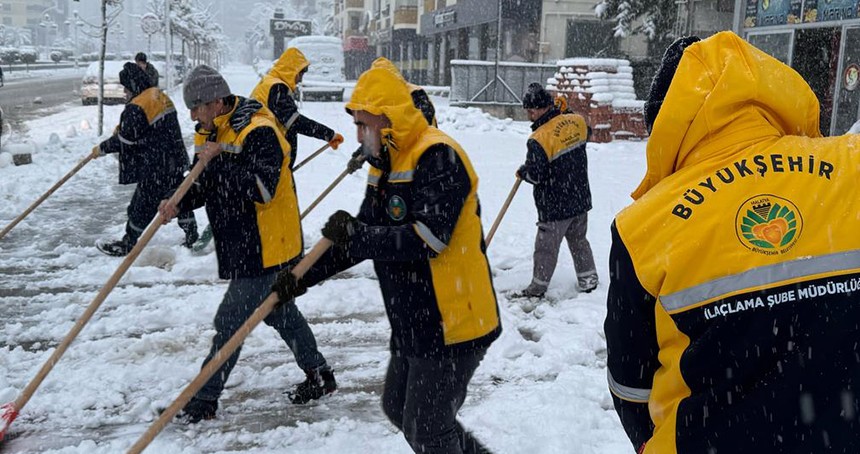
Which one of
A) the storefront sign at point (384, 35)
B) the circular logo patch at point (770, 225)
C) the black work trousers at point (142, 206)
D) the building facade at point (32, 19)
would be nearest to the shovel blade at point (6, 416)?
the black work trousers at point (142, 206)

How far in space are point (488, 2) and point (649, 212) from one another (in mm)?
27301

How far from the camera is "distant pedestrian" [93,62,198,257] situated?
6648 millimetres

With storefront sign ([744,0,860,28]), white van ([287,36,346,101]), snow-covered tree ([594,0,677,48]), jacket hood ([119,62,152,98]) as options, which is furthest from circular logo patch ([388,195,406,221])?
white van ([287,36,346,101])

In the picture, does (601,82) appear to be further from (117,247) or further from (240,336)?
(240,336)

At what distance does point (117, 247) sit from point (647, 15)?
61.9ft

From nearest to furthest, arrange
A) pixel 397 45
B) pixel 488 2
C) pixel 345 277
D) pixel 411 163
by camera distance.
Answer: pixel 411 163, pixel 345 277, pixel 488 2, pixel 397 45

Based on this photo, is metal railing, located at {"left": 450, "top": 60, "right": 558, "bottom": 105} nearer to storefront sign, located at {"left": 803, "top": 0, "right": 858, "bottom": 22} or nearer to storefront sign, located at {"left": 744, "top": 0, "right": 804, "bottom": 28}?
storefront sign, located at {"left": 744, "top": 0, "right": 804, "bottom": 28}

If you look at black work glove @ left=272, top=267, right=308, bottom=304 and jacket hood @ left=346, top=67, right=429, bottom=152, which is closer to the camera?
jacket hood @ left=346, top=67, right=429, bottom=152

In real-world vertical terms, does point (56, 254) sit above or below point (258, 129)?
below

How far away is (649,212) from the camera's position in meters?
1.51

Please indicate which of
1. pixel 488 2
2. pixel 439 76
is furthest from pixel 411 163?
pixel 439 76

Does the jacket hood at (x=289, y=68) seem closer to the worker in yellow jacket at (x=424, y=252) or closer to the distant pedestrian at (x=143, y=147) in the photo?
the distant pedestrian at (x=143, y=147)

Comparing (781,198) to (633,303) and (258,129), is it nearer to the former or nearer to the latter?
(633,303)

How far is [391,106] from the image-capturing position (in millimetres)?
2719
